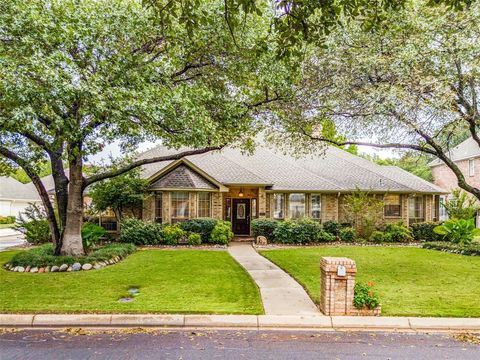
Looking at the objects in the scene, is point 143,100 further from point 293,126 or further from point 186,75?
point 293,126

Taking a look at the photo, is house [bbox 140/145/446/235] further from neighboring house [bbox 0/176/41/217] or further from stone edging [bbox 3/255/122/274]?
neighboring house [bbox 0/176/41/217]

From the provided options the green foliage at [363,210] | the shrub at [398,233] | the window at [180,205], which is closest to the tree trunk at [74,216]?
the window at [180,205]

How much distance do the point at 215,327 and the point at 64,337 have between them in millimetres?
2398

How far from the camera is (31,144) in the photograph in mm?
11438

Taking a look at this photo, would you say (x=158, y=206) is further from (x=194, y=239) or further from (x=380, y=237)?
(x=380, y=237)

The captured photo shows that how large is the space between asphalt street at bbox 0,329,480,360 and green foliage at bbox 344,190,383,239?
13.0m

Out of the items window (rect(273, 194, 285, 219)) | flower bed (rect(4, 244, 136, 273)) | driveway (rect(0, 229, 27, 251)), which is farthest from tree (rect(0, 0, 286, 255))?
window (rect(273, 194, 285, 219))

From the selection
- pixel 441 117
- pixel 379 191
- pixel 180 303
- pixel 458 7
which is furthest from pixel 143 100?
pixel 379 191

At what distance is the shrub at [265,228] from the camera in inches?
723

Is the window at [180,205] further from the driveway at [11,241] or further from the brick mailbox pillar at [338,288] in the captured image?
the brick mailbox pillar at [338,288]

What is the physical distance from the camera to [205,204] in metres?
19.0

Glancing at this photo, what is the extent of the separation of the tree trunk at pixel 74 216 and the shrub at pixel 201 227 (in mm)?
6058

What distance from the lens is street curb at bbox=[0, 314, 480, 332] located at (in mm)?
6480

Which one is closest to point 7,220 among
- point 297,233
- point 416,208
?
point 297,233
